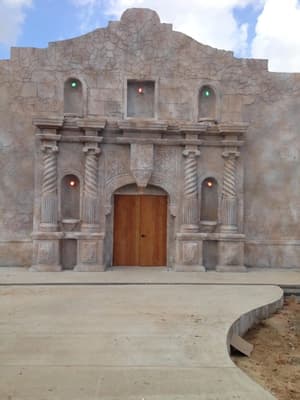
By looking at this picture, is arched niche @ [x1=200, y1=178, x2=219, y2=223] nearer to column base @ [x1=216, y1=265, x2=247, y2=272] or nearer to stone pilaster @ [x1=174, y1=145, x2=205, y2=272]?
stone pilaster @ [x1=174, y1=145, x2=205, y2=272]

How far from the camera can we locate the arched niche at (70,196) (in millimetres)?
10699

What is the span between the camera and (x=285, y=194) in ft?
36.7

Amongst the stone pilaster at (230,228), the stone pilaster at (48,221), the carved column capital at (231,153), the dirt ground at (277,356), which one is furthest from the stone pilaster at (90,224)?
the dirt ground at (277,356)

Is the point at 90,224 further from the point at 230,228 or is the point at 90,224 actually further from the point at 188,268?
the point at 230,228

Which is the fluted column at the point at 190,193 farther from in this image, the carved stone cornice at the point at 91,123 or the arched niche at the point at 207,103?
the carved stone cornice at the point at 91,123

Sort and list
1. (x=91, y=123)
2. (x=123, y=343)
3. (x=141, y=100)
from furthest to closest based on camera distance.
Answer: (x=141, y=100), (x=91, y=123), (x=123, y=343)

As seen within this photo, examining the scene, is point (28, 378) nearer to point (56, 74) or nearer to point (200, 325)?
point (200, 325)

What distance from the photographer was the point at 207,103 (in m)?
11.2

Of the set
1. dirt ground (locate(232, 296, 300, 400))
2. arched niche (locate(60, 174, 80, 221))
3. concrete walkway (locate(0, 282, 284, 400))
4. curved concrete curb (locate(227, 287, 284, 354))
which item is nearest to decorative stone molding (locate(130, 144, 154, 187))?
arched niche (locate(60, 174, 80, 221))

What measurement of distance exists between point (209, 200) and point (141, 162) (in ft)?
7.37

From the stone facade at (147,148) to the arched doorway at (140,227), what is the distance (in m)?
0.18

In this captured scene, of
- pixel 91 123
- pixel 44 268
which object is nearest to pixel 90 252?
pixel 44 268

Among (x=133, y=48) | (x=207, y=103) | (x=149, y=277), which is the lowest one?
(x=149, y=277)

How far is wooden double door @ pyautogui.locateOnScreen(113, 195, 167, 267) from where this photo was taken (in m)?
11.0
